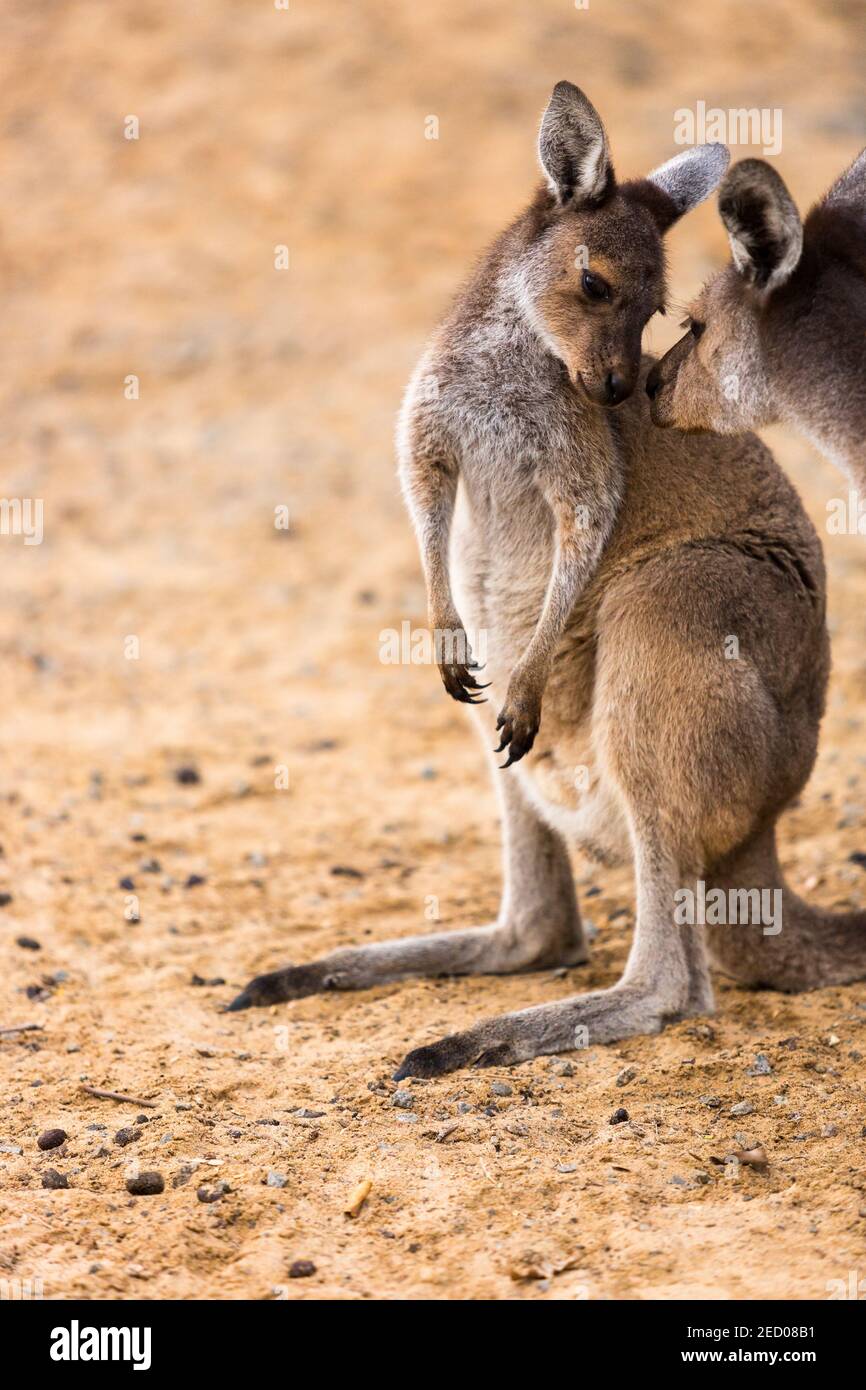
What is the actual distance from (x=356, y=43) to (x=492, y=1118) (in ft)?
42.1

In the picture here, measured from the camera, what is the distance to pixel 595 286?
3.96 meters

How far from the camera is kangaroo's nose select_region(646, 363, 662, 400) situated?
395cm

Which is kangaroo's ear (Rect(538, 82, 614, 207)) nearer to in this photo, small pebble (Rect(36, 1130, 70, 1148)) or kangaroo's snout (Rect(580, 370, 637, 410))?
kangaroo's snout (Rect(580, 370, 637, 410))

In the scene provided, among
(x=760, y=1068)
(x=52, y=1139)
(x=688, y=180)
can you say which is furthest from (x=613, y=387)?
(x=52, y=1139)

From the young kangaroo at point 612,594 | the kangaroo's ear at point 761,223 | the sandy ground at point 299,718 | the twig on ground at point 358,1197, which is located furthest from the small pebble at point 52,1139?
the kangaroo's ear at point 761,223

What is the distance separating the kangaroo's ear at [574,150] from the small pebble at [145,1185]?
2.71 meters

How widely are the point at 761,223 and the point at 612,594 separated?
105 centimetres

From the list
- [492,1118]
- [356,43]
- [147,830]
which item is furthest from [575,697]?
[356,43]

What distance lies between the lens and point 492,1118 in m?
3.54

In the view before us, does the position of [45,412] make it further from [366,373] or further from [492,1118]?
[492,1118]

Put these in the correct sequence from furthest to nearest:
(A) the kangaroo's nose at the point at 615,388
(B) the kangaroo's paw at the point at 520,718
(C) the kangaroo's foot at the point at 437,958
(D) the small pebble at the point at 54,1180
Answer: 1. (C) the kangaroo's foot at the point at 437,958
2. (B) the kangaroo's paw at the point at 520,718
3. (A) the kangaroo's nose at the point at 615,388
4. (D) the small pebble at the point at 54,1180

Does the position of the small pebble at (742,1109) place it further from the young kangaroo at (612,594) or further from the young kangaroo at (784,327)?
A: the young kangaroo at (784,327)

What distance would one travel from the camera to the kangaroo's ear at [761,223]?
3.39 metres

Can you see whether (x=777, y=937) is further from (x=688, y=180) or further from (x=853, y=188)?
(x=688, y=180)
